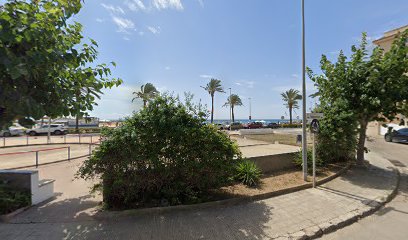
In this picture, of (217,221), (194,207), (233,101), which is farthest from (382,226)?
(233,101)

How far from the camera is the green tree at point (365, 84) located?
805cm

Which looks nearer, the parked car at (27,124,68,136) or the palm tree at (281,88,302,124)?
the parked car at (27,124,68,136)

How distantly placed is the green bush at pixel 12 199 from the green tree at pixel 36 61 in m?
2.81

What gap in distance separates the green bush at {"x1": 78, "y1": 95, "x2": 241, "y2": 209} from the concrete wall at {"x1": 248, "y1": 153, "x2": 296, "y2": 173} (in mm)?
2535

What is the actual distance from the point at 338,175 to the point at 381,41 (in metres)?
36.0

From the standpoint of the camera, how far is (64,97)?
348 centimetres

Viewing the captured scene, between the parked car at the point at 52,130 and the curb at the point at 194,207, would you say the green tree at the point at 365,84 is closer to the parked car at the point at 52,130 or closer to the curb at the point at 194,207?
the curb at the point at 194,207

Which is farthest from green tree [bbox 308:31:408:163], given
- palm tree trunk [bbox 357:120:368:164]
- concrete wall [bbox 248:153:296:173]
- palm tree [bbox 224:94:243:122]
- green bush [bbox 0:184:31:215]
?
palm tree [bbox 224:94:243:122]

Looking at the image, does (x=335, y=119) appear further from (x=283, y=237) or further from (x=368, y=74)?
(x=283, y=237)

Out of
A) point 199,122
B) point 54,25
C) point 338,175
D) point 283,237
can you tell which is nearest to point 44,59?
point 54,25

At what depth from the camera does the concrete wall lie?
309 inches

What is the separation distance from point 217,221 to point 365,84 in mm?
8050

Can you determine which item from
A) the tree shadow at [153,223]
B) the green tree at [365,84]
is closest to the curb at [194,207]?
the tree shadow at [153,223]

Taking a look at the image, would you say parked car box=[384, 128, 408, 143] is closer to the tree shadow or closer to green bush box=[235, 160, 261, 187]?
green bush box=[235, 160, 261, 187]
